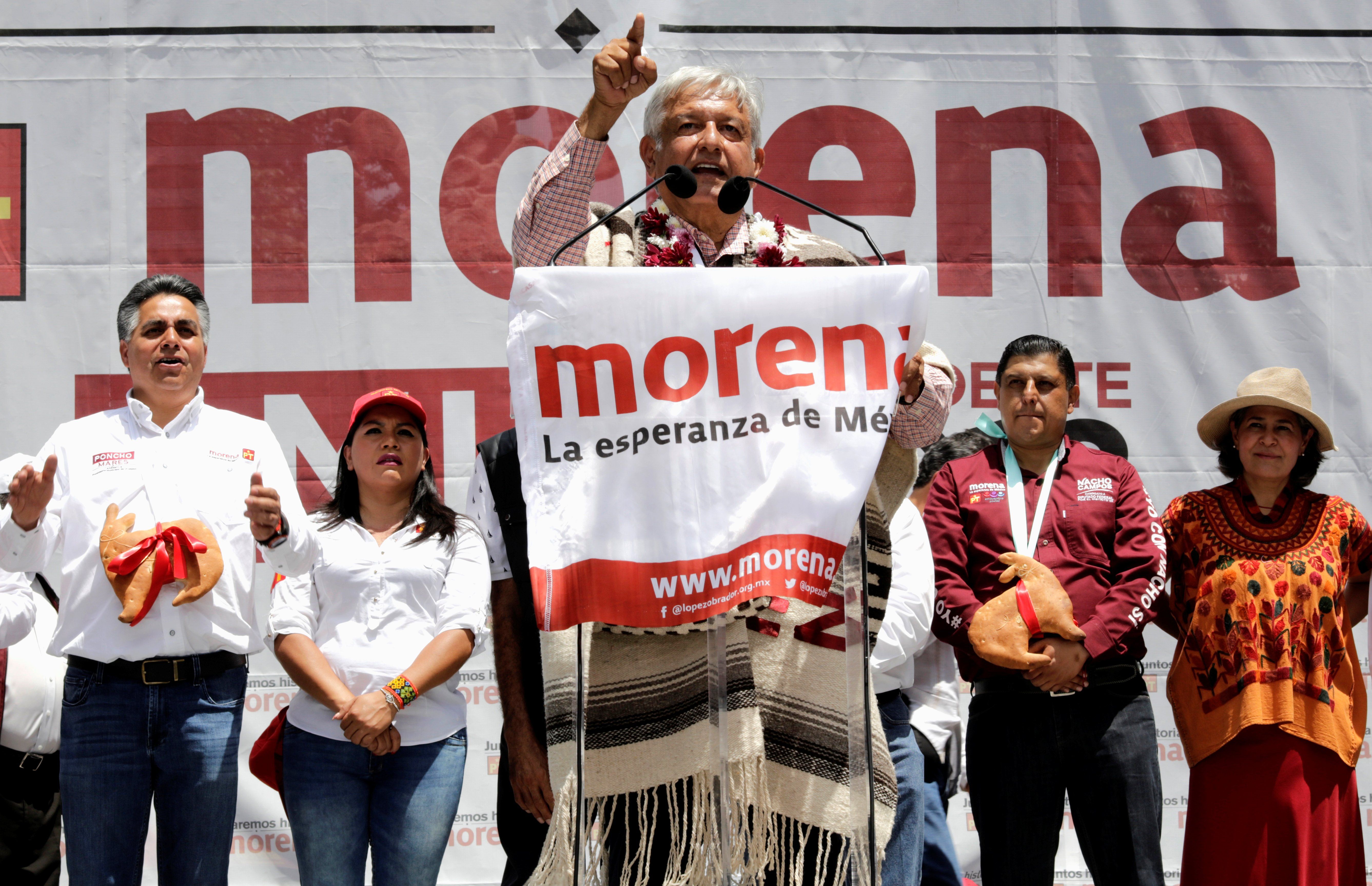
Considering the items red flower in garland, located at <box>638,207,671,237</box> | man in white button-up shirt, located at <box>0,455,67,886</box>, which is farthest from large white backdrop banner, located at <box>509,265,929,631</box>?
man in white button-up shirt, located at <box>0,455,67,886</box>

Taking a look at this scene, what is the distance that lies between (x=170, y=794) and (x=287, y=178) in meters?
1.98

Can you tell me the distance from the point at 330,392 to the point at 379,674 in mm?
1369

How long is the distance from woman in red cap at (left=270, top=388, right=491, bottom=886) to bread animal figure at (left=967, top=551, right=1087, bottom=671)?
1.10 m

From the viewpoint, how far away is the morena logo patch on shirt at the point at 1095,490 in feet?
9.51

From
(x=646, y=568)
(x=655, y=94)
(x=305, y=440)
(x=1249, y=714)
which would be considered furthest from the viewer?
(x=305, y=440)

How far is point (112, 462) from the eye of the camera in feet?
9.00

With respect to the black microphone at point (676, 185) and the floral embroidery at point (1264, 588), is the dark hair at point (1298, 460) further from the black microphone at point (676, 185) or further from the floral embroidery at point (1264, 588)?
the black microphone at point (676, 185)

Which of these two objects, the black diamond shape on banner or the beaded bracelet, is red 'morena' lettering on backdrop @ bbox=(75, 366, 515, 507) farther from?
the beaded bracelet

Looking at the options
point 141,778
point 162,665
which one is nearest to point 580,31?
point 162,665

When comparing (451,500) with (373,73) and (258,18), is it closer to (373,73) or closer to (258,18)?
(373,73)

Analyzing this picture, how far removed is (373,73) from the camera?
3771 mm

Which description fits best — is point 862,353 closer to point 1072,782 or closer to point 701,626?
point 701,626

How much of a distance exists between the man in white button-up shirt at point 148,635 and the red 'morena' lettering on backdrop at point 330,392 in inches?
35.4

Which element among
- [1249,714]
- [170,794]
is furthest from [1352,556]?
[170,794]
